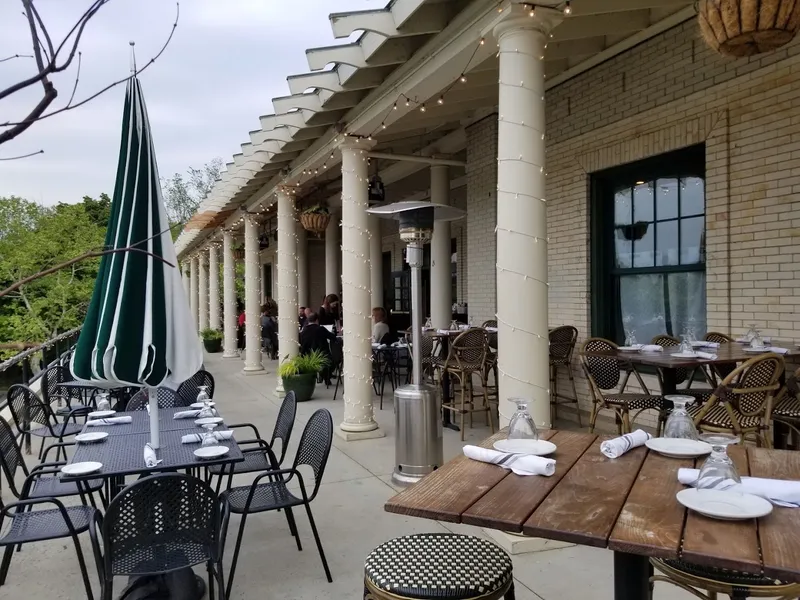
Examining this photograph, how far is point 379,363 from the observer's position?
849 centimetres

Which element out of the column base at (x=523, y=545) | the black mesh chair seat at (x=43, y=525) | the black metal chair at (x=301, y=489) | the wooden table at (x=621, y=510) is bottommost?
the column base at (x=523, y=545)

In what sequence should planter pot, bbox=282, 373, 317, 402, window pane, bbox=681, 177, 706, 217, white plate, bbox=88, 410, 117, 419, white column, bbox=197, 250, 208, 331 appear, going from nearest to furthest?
white plate, bbox=88, 410, 117, 419
window pane, bbox=681, 177, 706, 217
planter pot, bbox=282, 373, 317, 402
white column, bbox=197, 250, 208, 331

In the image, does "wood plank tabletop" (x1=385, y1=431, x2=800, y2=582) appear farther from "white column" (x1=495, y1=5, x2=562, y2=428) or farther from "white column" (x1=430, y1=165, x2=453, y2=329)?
"white column" (x1=430, y1=165, x2=453, y2=329)

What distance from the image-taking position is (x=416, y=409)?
177 inches

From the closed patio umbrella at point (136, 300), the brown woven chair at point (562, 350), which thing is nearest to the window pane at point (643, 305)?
the brown woven chair at point (562, 350)

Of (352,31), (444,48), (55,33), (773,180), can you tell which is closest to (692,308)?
(773,180)

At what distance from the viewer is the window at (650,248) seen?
5.74 metres

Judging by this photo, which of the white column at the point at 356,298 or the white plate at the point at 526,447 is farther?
the white column at the point at 356,298

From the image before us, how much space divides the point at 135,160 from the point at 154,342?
90 centimetres

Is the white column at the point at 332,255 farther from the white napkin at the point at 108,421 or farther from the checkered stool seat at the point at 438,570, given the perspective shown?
the checkered stool seat at the point at 438,570

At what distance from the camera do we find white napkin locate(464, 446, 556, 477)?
187 cm

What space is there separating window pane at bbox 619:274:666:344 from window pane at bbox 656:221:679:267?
173 mm

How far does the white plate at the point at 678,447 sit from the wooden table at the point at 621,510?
0.03 meters

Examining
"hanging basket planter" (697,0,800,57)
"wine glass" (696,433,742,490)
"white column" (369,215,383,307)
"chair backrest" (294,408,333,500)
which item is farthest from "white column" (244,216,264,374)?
"wine glass" (696,433,742,490)
